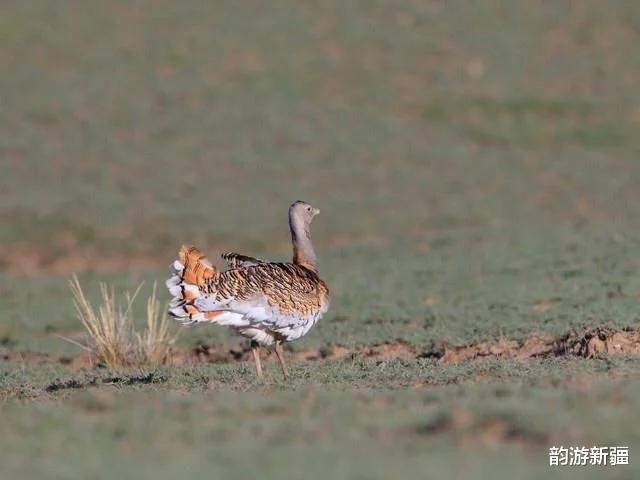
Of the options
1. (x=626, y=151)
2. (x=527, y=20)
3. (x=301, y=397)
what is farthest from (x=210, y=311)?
(x=527, y=20)

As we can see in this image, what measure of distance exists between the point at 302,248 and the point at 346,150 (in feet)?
63.2

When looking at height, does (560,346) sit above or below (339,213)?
below

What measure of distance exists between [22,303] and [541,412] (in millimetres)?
12289

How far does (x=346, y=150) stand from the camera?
3022cm

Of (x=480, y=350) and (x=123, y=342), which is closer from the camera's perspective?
(x=480, y=350)

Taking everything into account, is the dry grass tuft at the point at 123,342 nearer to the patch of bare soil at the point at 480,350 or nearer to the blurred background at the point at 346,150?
the patch of bare soil at the point at 480,350

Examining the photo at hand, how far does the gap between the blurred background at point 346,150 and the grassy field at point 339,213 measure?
0.08m

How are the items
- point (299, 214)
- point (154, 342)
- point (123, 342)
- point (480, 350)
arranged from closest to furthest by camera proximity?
point (299, 214) → point (480, 350) → point (123, 342) → point (154, 342)

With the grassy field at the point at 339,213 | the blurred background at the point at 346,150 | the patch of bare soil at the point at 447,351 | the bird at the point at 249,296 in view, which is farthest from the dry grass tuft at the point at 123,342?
the bird at the point at 249,296

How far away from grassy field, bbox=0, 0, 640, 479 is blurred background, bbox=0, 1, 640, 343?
80 mm

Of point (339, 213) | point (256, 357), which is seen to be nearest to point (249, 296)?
point (256, 357)

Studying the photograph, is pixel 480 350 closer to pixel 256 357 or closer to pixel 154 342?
pixel 256 357

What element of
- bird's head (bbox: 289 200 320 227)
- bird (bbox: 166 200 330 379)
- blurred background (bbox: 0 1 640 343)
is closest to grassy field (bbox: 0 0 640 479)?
blurred background (bbox: 0 1 640 343)

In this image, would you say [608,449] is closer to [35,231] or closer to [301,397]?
[301,397]
